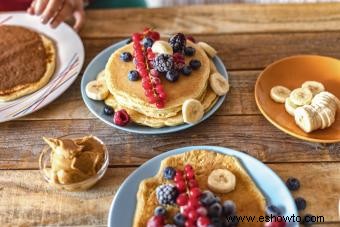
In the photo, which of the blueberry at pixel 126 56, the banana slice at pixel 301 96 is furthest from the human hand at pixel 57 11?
the banana slice at pixel 301 96

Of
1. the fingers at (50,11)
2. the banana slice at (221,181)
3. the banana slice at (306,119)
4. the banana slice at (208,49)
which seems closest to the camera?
the banana slice at (221,181)

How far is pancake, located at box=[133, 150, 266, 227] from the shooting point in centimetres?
111

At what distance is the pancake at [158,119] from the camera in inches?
52.6

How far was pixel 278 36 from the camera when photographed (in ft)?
5.40

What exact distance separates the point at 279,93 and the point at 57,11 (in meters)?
0.87

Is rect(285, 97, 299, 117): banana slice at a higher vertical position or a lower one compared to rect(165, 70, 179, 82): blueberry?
higher

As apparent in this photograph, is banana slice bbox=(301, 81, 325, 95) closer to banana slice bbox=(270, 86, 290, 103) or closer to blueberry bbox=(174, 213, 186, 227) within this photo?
banana slice bbox=(270, 86, 290, 103)

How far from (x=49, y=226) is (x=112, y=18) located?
879mm

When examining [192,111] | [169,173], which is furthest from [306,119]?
[169,173]

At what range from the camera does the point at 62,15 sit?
172 centimetres

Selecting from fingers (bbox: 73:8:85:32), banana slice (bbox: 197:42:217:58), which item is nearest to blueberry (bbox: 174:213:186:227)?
banana slice (bbox: 197:42:217:58)

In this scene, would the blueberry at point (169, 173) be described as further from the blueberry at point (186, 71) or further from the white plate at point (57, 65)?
the white plate at point (57, 65)

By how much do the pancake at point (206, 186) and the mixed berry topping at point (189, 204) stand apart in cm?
2

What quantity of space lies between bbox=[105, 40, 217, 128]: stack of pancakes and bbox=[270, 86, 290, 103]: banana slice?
0.60ft
